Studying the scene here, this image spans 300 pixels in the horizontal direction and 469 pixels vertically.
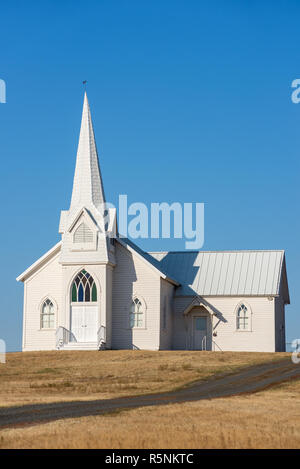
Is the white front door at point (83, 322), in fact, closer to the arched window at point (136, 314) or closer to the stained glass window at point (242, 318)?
the arched window at point (136, 314)

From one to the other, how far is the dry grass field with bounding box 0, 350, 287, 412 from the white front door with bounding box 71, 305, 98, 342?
8.81 ft

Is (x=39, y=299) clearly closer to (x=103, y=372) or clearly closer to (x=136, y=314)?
(x=136, y=314)

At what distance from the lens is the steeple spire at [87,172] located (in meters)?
47.2

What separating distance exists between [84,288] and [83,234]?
3.16m

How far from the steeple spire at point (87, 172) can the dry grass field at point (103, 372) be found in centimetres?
951

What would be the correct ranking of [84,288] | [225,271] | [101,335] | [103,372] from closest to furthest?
[103,372]
[101,335]
[84,288]
[225,271]

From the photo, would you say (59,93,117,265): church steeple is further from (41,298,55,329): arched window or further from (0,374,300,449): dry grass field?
(0,374,300,449): dry grass field

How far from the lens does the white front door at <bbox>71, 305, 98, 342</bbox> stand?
45531 mm

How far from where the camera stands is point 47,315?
47.6m

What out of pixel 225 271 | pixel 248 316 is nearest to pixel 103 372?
pixel 248 316
